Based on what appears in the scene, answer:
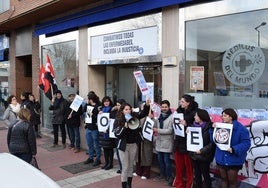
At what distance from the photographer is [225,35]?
239 inches

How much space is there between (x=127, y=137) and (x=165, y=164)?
1.21 meters

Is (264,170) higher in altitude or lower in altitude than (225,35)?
lower

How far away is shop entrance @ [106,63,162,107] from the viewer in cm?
793

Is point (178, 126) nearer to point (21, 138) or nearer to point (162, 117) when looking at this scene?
point (162, 117)

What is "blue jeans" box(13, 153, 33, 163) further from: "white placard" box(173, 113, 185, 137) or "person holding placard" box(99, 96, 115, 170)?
"white placard" box(173, 113, 185, 137)

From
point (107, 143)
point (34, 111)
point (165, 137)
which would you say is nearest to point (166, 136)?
point (165, 137)

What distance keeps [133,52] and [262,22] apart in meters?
3.33

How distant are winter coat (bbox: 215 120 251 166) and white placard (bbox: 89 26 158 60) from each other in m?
3.22

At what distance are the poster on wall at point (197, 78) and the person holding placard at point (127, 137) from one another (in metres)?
1.71

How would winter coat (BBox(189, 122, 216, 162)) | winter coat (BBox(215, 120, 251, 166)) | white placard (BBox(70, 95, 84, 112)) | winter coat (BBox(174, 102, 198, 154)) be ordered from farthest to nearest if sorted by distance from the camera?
white placard (BBox(70, 95, 84, 112)) < winter coat (BBox(174, 102, 198, 154)) < winter coat (BBox(189, 122, 216, 162)) < winter coat (BBox(215, 120, 251, 166))

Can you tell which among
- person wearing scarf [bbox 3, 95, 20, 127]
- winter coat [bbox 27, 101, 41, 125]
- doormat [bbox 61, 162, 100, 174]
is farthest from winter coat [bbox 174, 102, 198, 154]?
winter coat [bbox 27, 101, 41, 125]

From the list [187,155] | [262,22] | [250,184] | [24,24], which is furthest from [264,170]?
[24,24]

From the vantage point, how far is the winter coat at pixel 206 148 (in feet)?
16.3

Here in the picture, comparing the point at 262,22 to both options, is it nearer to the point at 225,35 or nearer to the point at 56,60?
the point at 225,35
